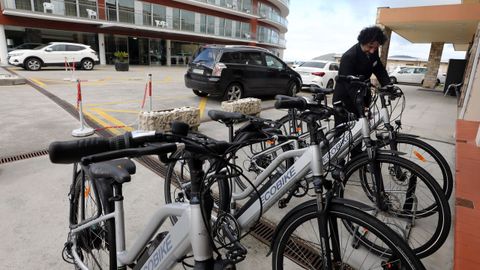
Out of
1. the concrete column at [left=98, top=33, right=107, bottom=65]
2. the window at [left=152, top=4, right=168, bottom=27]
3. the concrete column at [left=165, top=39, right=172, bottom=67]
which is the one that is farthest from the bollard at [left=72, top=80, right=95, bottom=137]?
the concrete column at [left=165, top=39, right=172, bottom=67]

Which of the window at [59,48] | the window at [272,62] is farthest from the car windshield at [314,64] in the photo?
the window at [59,48]

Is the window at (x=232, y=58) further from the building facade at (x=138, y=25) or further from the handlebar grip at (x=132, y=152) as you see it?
the building facade at (x=138, y=25)

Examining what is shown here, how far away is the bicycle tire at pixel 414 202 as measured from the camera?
2141mm

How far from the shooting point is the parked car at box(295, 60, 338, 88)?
11.8 m

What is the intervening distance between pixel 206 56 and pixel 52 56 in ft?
37.3

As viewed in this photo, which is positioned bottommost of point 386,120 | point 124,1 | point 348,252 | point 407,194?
point 348,252

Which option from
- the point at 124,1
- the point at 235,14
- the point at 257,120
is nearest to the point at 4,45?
the point at 124,1

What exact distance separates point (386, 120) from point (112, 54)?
23.7m

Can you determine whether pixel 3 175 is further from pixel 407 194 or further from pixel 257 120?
pixel 407 194

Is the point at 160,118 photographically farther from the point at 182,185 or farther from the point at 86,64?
the point at 86,64

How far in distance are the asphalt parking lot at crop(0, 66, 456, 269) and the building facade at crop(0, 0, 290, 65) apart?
478 inches

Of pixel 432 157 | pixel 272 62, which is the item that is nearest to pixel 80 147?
pixel 432 157

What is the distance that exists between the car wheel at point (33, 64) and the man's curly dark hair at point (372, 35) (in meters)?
16.5

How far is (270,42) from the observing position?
35750mm
